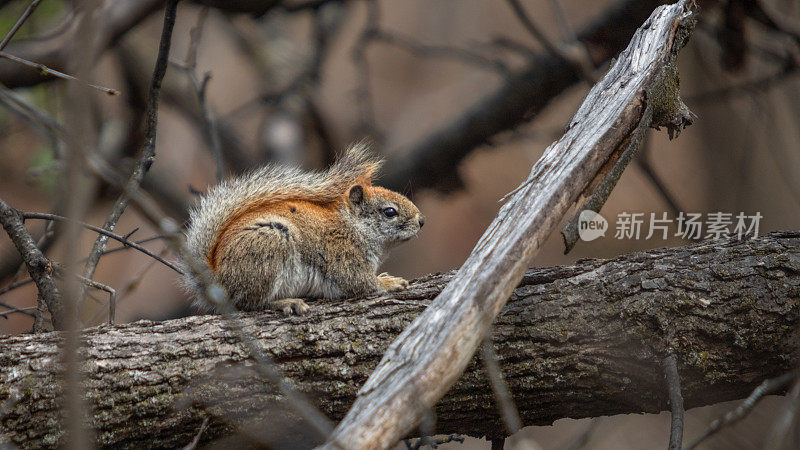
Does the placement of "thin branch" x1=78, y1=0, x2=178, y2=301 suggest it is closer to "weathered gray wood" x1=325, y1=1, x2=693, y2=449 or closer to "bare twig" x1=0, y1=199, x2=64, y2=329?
"bare twig" x1=0, y1=199, x2=64, y2=329

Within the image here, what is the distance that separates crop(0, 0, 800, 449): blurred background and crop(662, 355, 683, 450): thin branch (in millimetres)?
1739

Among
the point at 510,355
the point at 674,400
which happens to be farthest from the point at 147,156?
the point at 674,400

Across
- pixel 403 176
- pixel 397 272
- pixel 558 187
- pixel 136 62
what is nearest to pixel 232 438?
pixel 558 187

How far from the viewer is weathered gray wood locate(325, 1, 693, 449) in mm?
1266

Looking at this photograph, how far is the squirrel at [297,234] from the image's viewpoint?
8.51 feet

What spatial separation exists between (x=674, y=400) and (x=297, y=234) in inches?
61.7

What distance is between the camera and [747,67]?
5.12m

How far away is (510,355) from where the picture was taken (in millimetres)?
2184

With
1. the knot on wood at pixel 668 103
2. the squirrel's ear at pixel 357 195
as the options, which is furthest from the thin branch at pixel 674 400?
the squirrel's ear at pixel 357 195

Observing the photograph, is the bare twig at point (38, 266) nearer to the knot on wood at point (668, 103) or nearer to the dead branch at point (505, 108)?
the knot on wood at point (668, 103)

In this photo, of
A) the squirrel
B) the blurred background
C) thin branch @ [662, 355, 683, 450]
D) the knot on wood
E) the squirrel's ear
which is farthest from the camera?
the blurred background

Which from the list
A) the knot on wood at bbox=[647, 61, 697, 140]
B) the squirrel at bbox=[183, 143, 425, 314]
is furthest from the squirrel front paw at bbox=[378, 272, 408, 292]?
the knot on wood at bbox=[647, 61, 697, 140]

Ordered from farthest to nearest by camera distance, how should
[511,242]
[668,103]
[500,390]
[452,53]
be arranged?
[452,53], [668,103], [511,242], [500,390]

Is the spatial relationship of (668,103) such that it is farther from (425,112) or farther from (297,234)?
(425,112)
